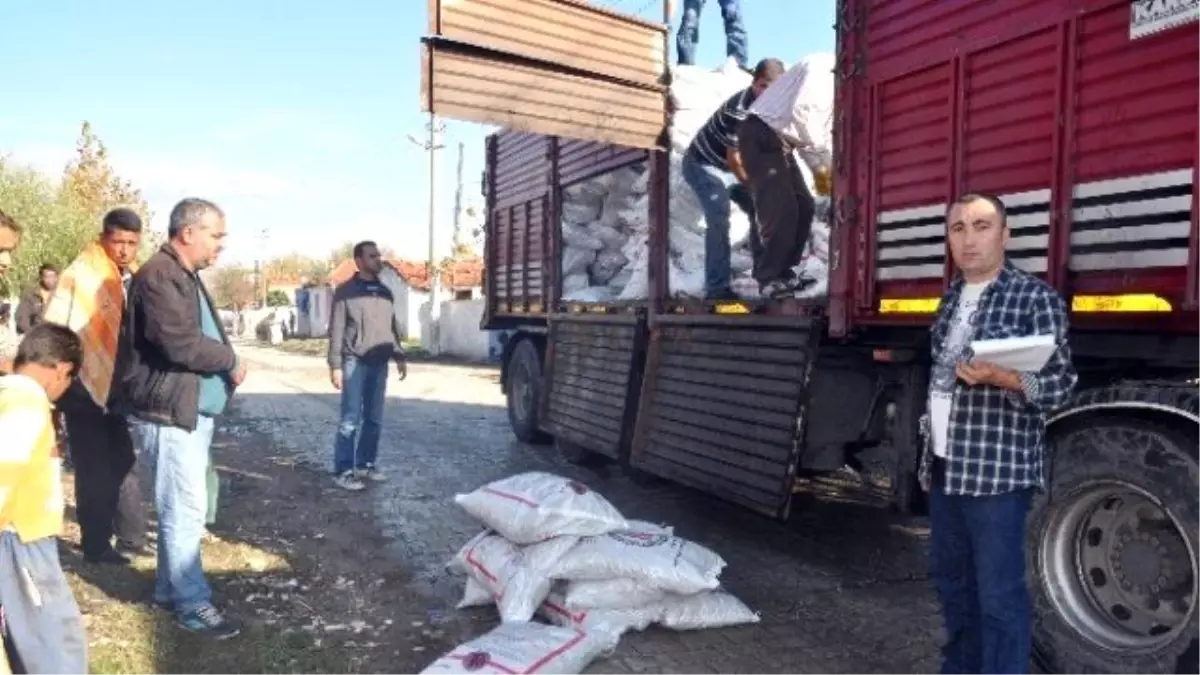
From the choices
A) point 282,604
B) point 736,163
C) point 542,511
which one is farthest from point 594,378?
point 282,604

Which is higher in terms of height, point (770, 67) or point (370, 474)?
point (770, 67)

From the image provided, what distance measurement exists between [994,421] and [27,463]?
2726 millimetres

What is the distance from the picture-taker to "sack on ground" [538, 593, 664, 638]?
3.64m

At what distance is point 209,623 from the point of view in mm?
3762

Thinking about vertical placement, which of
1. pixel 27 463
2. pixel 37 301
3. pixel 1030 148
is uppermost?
pixel 1030 148

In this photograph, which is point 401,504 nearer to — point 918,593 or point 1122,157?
point 918,593

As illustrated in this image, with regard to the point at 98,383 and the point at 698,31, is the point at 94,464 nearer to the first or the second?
the point at 98,383

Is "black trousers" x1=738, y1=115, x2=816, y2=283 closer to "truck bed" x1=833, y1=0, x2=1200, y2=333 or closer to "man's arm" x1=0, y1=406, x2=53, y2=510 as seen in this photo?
"truck bed" x1=833, y1=0, x2=1200, y2=333

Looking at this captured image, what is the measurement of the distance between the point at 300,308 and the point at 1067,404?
155 feet

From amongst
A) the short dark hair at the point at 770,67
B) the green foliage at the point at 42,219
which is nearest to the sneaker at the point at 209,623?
the short dark hair at the point at 770,67

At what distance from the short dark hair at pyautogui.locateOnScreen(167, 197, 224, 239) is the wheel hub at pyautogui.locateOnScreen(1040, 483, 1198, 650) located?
11.6 feet

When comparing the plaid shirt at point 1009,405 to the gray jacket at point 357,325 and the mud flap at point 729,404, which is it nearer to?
the mud flap at point 729,404

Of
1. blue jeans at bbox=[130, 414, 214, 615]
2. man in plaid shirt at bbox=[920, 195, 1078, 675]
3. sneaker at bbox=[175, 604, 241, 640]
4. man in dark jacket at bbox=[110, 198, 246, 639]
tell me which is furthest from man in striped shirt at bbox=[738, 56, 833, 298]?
sneaker at bbox=[175, 604, 241, 640]

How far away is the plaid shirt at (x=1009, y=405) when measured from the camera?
8.35 feet
